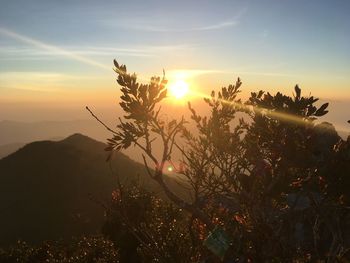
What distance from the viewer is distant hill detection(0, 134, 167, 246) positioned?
73.3 m

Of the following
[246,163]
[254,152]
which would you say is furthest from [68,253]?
[254,152]

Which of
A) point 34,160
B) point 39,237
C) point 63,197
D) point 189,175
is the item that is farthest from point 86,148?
point 189,175

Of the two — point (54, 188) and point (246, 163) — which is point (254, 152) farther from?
point (54, 188)

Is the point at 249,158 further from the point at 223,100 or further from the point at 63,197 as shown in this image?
the point at 63,197

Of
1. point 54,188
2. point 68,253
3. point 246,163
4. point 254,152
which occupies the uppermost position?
point 254,152

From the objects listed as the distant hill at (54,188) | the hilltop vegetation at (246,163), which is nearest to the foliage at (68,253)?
the hilltop vegetation at (246,163)

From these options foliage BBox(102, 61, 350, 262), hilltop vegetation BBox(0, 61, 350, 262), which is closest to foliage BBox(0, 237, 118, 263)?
hilltop vegetation BBox(0, 61, 350, 262)

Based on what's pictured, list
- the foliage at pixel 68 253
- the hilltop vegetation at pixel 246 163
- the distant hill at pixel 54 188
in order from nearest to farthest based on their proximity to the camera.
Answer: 1. the hilltop vegetation at pixel 246 163
2. the foliage at pixel 68 253
3. the distant hill at pixel 54 188

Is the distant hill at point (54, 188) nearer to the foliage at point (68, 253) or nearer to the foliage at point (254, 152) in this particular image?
the foliage at point (68, 253)

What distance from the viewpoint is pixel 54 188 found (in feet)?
295

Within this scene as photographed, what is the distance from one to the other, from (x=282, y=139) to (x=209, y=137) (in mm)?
1902

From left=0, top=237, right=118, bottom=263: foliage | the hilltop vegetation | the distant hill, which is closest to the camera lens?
the hilltop vegetation

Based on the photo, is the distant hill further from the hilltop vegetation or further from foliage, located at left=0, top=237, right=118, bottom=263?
the hilltop vegetation

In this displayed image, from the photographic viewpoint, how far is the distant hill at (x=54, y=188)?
73.3 m
